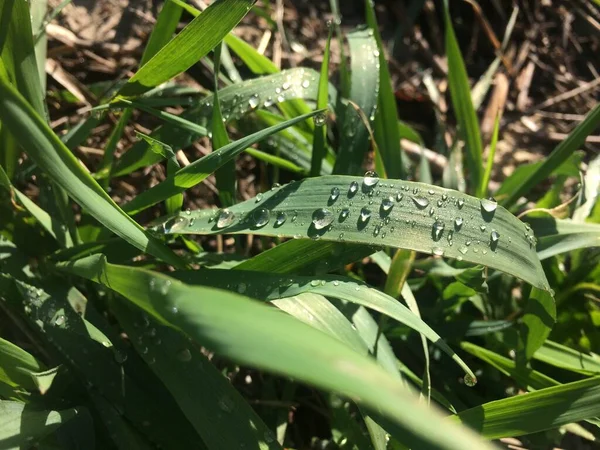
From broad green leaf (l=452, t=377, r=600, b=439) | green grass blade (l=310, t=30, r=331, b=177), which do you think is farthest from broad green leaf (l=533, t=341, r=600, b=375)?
green grass blade (l=310, t=30, r=331, b=177)

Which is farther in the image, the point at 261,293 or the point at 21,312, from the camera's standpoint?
the point at 21,312

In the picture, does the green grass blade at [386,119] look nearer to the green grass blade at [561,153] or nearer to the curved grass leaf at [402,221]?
the green grass blade at [561,153]

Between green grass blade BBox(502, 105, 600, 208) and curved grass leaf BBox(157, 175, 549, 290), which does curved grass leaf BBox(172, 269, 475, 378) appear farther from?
green grass blade BBox(502, 105, 600, 208)

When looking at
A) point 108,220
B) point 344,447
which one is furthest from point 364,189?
point 344,447

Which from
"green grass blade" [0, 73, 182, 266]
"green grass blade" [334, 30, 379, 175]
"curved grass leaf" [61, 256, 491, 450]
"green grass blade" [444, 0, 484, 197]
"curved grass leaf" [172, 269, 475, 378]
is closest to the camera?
"curved grass leaf" [61, 256, 491, 450]

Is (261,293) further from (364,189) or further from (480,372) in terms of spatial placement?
(480,372)

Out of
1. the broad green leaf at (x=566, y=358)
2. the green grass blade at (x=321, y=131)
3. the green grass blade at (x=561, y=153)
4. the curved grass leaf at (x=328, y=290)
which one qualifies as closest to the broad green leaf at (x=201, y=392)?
the curved grass leaf at (x=328, y=290)

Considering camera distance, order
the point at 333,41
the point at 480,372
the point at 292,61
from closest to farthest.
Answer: the point at 480,372 < the point at 292,61 < the point at 333,41
